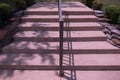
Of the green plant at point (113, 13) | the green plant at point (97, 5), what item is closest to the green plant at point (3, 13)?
the green plant at point (113, 13)

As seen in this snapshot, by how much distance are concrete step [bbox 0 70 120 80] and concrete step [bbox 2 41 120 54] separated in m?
0.73

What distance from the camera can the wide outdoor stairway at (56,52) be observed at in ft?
16.2

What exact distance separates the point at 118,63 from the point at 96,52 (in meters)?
0.69

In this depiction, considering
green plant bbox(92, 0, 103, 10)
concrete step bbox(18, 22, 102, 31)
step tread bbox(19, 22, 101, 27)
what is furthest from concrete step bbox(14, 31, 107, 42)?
green plant bbox(92, 0, 103, 10)

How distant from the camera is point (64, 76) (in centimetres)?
476

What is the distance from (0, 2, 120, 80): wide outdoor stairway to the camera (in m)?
4.94

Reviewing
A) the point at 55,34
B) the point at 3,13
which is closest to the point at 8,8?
the point at 3,13

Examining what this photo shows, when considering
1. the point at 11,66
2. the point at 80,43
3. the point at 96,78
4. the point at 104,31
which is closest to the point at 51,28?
the point at 80,43

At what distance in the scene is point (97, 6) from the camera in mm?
8414

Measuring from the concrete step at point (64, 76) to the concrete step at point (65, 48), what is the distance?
28.8 inches

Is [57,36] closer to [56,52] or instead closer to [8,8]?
[56,52]

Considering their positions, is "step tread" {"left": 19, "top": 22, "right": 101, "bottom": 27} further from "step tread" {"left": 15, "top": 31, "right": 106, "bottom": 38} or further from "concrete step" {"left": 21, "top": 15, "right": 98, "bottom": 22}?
"step tread" {"left": 15, "top": 31, "right": 106, "bottom": 38}

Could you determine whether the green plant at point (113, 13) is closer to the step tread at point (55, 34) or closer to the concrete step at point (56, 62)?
the step tread at point (55, 34)

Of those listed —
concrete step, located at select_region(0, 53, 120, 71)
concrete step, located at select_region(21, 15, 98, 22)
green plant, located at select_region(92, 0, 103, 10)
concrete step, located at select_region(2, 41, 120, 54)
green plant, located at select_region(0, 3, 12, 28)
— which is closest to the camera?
concrete step, located at select_region(0, 53, 120, 71)
